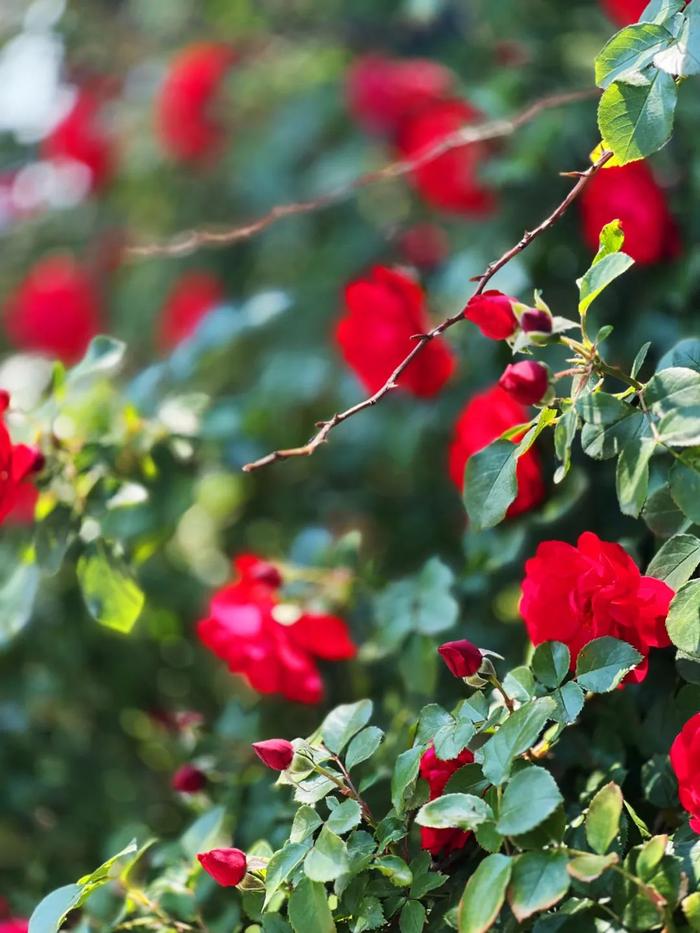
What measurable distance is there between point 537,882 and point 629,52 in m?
0.41

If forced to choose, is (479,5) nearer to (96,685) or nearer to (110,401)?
(110,401)

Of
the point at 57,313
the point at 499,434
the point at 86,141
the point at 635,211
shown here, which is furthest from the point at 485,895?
the point at 86,141

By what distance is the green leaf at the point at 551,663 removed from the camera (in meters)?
0.56

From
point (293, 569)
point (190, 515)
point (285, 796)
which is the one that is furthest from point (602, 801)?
point (190, 515)

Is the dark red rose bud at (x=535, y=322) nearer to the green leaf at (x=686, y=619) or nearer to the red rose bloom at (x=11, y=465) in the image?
the green leaf at (x=686, y=619)

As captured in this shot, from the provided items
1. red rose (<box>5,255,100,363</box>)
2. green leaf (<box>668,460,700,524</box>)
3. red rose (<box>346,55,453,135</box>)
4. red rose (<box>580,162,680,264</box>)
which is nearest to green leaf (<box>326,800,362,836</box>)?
green leaf (<box>668,460,700,524</box>)

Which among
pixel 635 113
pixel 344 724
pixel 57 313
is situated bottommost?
pixel 57 313

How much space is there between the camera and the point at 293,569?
0.89 metres

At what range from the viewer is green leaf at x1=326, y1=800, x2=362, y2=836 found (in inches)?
20.7

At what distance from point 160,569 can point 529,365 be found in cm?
71

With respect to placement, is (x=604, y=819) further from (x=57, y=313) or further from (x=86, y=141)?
(x=86, y=141)

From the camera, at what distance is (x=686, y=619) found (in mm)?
523

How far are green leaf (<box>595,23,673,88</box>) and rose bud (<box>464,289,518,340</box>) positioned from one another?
123 millimetres

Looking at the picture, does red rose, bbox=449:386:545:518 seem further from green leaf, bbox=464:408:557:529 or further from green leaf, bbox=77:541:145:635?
green leaf, bbox=77:541:145:635
